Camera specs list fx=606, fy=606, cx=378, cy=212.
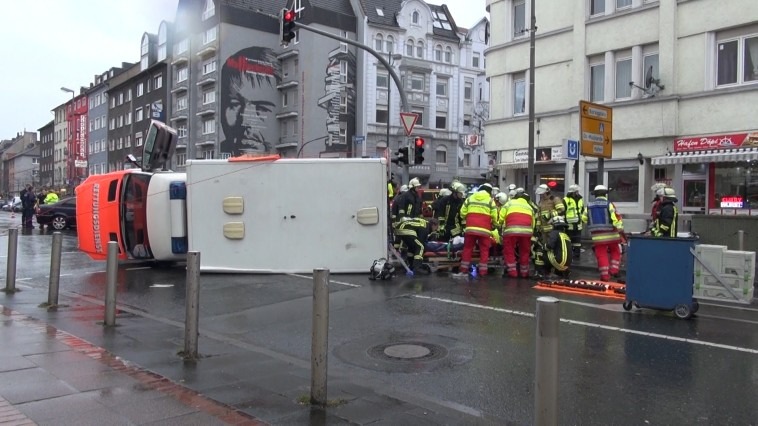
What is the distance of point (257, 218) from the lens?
1193 centimetres

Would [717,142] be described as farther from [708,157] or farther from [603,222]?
[603,222]

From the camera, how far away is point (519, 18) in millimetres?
24703

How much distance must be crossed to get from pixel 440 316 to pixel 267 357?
2.75 m

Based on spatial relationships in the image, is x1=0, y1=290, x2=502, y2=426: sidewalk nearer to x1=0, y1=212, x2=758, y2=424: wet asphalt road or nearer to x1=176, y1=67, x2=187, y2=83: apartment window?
x1=0, y1=212, x2=758, y2=424: wet asphalt road

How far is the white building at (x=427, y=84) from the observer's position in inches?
2146

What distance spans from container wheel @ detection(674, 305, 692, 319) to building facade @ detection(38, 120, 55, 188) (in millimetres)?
110283

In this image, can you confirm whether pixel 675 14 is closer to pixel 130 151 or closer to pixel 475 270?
pixel 475 270

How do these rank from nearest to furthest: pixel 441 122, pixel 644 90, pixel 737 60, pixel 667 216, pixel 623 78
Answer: pixel 667 216
pixel 737 60
pixel 644 90
pixel 623 78
pixel 441 122

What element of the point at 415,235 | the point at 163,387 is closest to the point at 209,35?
the point at 415,235

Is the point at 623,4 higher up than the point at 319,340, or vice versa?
the point at 623,4

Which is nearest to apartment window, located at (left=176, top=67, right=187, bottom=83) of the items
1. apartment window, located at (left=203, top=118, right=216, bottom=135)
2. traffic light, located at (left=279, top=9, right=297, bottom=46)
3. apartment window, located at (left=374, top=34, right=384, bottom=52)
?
apartment window, located at (left=203, top=118, right=216, bottom=135)

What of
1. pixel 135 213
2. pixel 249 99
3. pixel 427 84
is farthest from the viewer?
pixel 427 84

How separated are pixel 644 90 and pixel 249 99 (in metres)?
42.0

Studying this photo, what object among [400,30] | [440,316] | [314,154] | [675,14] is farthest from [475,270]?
[400,30]
